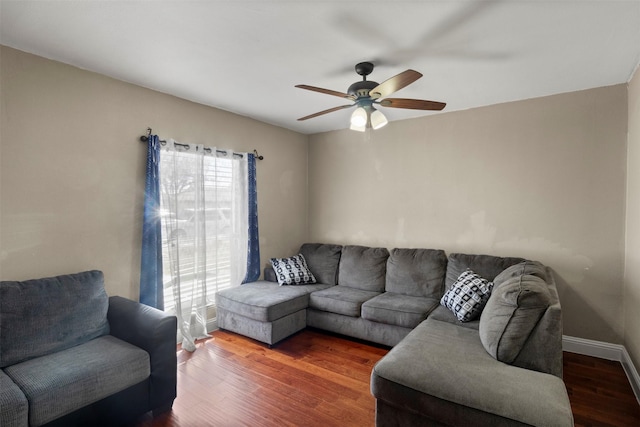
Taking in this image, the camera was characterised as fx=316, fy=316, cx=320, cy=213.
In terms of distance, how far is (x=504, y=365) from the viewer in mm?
1842

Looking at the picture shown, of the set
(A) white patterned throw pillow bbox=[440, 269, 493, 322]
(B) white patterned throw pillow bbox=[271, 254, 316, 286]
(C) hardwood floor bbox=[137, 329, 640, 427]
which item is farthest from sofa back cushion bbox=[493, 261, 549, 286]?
(B) white patterned throw pillow bbox=[271, 254, 316, 286]

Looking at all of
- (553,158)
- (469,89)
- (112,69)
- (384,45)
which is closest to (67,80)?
(112,69)

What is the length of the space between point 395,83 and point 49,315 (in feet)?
9.05

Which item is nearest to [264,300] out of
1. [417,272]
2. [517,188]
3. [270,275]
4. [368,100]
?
[270,275]

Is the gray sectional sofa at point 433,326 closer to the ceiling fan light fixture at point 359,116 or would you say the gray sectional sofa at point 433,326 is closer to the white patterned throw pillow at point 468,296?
the white patterned throw pillow at point 468,296

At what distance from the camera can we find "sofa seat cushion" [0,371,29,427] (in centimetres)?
152

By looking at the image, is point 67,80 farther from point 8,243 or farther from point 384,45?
point 384,45

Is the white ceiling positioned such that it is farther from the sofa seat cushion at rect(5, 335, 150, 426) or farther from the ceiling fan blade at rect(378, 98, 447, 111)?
the sofa seat cushion at rect(5, 335, 150, 426)

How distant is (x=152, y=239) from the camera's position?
2.94 meters

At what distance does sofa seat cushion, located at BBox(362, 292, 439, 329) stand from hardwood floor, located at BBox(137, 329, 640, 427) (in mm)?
363

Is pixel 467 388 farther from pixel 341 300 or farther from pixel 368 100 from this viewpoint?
pixel 368 100

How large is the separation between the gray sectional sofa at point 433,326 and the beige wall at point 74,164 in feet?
4.34

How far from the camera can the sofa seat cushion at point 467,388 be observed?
1483mm

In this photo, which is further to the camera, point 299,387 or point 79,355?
point 299,387
